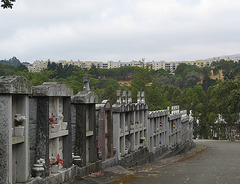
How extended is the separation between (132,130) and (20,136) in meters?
14.6

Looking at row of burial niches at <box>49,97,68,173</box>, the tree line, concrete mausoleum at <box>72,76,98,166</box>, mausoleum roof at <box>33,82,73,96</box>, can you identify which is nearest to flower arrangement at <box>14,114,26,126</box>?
mausoleum roof at <box>33,82,73,96</box>

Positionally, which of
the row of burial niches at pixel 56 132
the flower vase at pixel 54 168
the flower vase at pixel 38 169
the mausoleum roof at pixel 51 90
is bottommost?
the flower vase at pixel 54 168

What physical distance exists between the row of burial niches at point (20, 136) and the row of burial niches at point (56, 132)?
1680 mm

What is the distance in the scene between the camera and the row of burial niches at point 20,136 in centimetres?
1140

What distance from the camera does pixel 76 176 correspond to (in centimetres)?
1500

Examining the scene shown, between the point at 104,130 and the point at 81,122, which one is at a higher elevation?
the point at 81,122

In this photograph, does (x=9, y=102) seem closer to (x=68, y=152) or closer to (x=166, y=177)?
(x=68, y=152)

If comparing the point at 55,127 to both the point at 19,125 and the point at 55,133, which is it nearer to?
the point at 55,133

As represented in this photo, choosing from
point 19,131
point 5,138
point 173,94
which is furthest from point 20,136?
point 173,94

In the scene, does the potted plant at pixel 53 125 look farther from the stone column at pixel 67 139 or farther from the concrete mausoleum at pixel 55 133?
the stone column at pixel 67 139

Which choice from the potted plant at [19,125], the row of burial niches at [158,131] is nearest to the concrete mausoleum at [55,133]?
the potted plant at [19,125]

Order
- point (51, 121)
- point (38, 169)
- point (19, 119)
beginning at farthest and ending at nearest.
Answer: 1. point (51, 121)
2. point (38, 169)
3. point (19, 119)

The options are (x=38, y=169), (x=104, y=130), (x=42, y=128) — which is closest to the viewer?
(x=38, y=169)

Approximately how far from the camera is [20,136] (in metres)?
11.4
